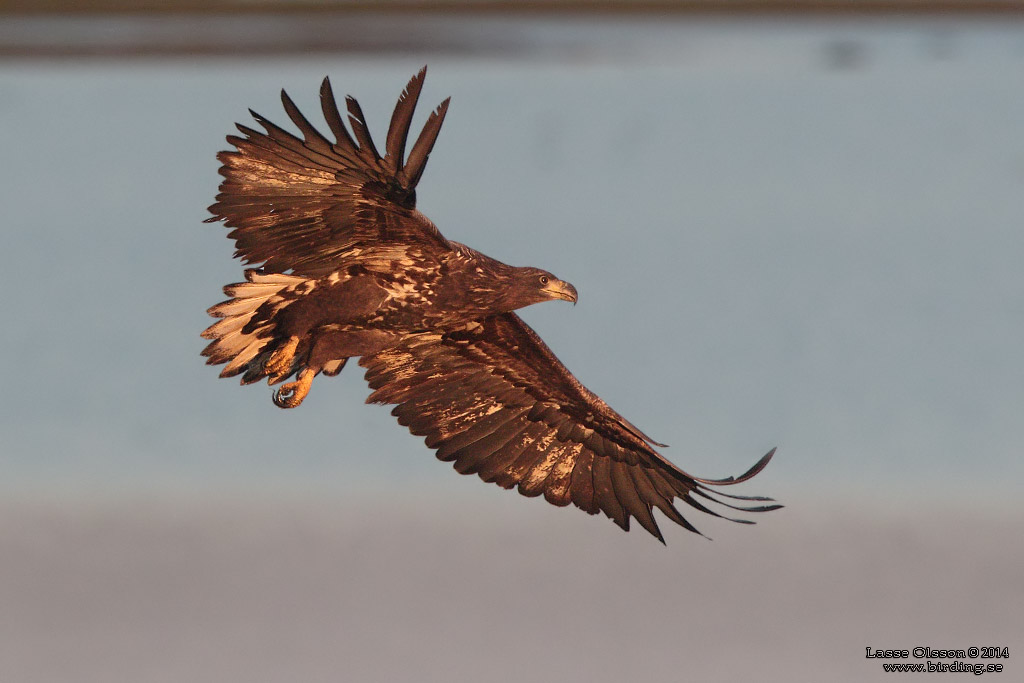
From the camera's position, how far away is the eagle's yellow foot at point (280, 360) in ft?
24.5

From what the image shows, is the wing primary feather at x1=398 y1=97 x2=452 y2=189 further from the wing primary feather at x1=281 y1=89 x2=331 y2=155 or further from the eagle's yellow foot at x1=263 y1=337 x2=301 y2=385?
the eagle's yellow foot at x1=263 y1=337 x2=301 y2=385

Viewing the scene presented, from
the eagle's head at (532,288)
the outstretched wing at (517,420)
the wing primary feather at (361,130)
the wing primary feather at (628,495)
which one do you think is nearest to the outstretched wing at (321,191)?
the wing primary feather at (361,130)

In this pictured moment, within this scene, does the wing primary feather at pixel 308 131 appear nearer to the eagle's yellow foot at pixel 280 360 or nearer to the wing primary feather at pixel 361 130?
the wing primary feather at pixel 361 130

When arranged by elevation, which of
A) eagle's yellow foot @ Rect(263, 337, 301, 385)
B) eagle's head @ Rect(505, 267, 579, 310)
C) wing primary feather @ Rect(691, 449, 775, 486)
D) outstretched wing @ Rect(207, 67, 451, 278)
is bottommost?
wing primary feather @ Rect(691, 449, 775, 486)

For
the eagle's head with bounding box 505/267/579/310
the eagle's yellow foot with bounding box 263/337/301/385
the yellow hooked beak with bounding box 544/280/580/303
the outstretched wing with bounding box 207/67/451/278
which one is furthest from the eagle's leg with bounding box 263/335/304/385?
the yellow hooked beak with bounding box 544/280/580/303

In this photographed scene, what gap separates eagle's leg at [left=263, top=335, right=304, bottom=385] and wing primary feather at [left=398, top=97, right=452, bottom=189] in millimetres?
1330

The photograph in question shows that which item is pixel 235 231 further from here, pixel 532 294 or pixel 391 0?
pixel 391 0

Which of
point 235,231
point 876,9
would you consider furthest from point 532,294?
point 876,9

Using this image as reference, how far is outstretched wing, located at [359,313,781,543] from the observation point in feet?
26.9

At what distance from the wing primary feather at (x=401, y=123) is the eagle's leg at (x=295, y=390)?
1.51 meters

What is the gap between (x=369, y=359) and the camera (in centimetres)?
826

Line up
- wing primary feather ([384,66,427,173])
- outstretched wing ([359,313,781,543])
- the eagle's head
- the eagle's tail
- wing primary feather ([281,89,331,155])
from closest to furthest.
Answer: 1. wing primary feather ([384,66,427,173])
2. wing primary feather ([281,89,331,155])
3. the eagle's head
4. the eagle's tail
5. outstretched wing ([359,313,781,543])

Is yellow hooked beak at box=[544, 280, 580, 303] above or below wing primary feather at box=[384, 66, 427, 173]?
below

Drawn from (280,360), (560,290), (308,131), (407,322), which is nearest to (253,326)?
(280,360)
